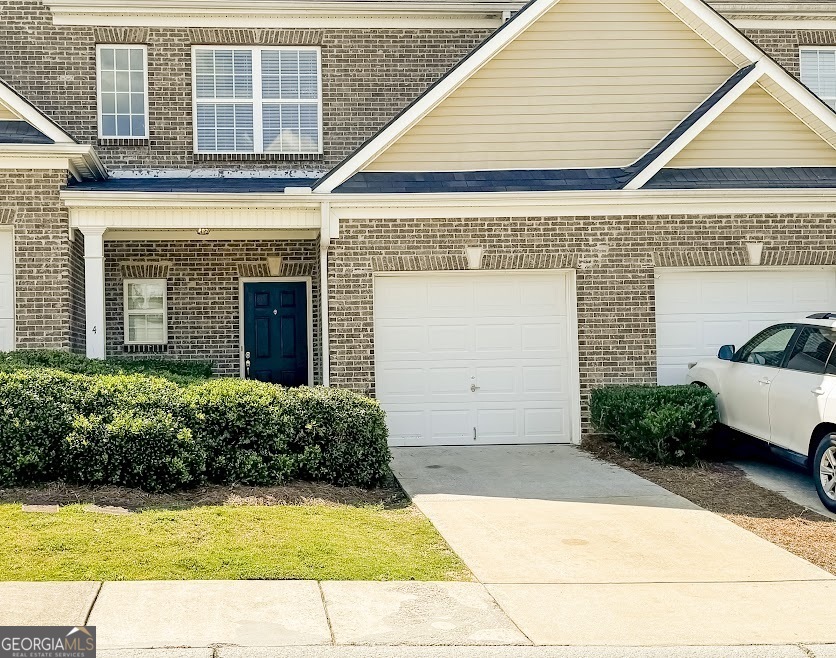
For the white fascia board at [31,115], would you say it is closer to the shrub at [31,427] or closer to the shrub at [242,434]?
the shrub at [31,427]

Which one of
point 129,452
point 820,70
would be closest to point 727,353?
point 129,452

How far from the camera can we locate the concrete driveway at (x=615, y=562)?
5941mm

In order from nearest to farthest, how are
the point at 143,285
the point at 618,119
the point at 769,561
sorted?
1. the point at 769,561
2. the point at 618,119
3. the point at 143,285

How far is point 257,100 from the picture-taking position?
15555 mm

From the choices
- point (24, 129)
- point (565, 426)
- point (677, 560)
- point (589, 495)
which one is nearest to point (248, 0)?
point (24, 129)

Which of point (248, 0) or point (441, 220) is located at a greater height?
point (248, 0)

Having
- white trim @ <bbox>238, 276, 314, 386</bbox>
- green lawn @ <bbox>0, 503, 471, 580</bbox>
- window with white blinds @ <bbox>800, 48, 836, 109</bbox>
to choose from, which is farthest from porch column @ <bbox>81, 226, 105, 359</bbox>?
window with white blinds @ <bbox>800, 48, 836, 109</bbox>

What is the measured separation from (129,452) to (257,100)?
27.5 feet

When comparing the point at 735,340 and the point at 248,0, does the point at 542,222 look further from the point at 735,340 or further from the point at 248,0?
the point at 248,0

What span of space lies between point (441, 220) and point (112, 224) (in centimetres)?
442

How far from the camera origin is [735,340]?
1295cm

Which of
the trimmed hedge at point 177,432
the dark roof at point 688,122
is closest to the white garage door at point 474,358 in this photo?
the dark roof at point 688,122

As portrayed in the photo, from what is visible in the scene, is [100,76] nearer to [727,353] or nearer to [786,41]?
[727,353]

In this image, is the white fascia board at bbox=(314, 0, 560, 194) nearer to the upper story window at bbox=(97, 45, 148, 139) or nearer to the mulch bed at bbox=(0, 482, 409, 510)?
the upper story window at bbox=(97, 45, 148, 139)
